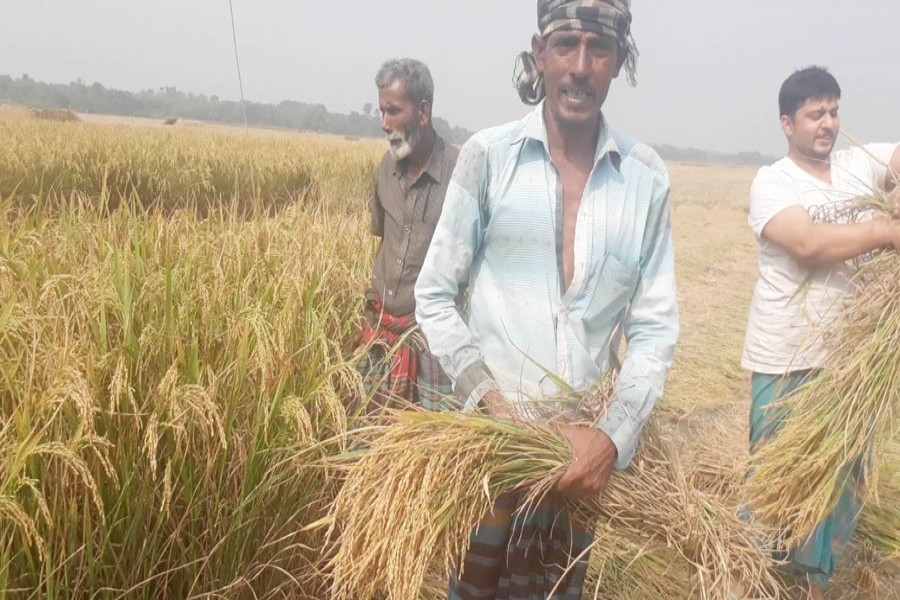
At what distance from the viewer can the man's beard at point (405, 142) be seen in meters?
2.80

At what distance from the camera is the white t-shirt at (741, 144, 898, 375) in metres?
2.09

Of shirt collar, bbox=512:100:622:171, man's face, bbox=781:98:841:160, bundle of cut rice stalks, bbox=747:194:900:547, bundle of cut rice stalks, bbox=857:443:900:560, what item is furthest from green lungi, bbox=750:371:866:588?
shirt collar, bbox=512:100:622:171

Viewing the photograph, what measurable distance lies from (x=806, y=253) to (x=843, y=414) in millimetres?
493

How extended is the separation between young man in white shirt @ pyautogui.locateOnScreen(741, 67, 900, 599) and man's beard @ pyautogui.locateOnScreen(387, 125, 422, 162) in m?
1.28

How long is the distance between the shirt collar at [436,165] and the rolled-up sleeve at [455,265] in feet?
4.04

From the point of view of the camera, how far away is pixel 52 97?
59062 millimetres

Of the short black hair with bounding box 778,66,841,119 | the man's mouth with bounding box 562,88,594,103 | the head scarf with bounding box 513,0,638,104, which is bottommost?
the man's mouth with bounding box 562,88,594,103

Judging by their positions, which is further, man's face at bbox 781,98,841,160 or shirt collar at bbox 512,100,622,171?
man's face at bbox 781,98,841,160

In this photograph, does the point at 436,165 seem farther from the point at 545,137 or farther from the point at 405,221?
the point at 545,137

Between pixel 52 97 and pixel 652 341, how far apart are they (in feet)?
227

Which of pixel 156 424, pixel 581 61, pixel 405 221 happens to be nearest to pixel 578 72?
pixel 581 61

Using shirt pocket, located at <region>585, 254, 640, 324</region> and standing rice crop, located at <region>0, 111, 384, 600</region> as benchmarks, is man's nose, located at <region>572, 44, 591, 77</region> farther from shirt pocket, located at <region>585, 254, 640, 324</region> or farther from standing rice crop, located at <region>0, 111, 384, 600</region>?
standing rice crop, located at <region>0, 111, 384, 600</region>

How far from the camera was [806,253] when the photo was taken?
6.77 ft

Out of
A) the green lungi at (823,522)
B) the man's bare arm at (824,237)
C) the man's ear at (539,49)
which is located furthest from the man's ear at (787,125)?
the man's ear at (539,49)
